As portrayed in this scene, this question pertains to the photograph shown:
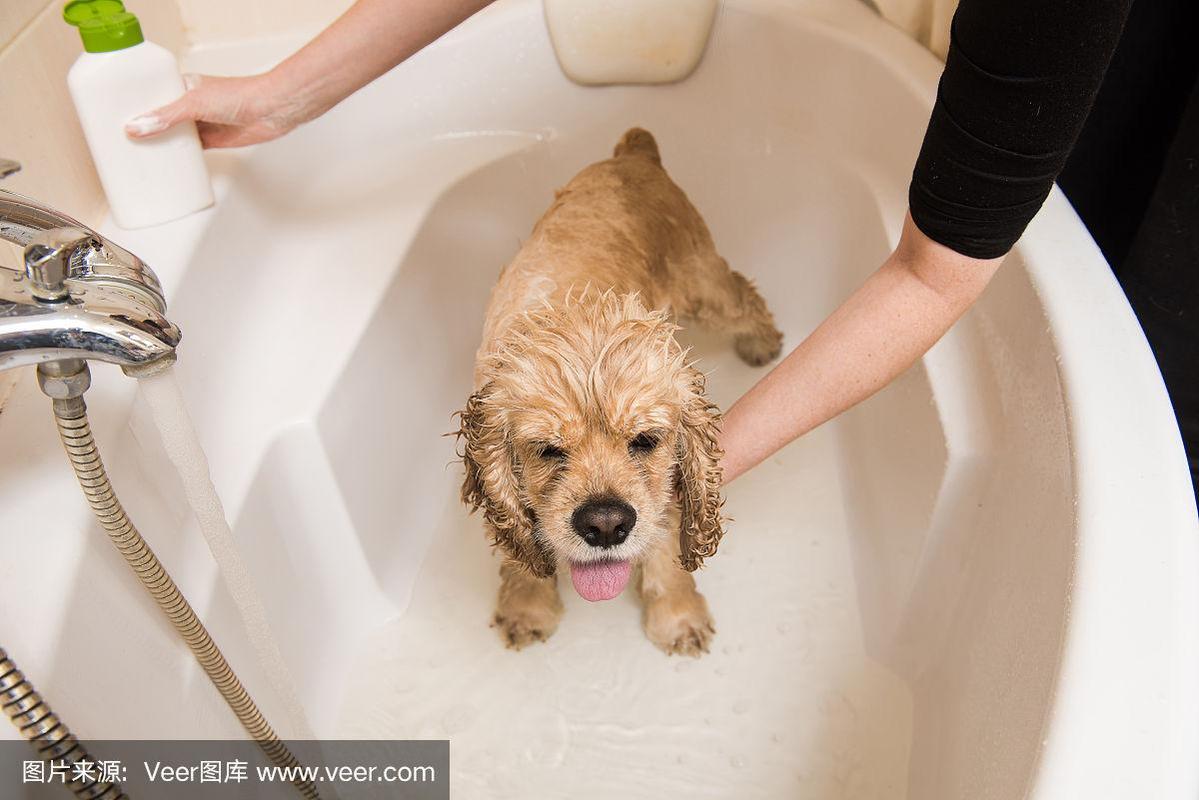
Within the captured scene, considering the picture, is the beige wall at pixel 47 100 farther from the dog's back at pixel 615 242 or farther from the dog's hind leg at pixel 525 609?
the dog's hind leg at pixel 525 609

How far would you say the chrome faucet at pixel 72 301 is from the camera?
741 millimetres

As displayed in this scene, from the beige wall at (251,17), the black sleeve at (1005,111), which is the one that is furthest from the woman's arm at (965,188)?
the beige wall at (251,17)

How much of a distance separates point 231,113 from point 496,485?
29.4 inches

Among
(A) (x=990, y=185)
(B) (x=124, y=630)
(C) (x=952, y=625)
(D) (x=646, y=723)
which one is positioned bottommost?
(D) (x=646, y=723)

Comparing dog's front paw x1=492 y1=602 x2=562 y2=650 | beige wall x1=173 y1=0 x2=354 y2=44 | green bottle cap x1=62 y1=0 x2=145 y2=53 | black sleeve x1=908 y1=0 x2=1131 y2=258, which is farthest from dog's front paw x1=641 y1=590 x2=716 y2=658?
beige wall x1=173 y1=0 x2=354 y2=44

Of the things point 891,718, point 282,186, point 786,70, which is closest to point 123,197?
point 282,186

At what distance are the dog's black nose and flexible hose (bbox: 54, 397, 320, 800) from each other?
436 mm

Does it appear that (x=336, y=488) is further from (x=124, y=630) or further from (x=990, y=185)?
(x=990, y=185)

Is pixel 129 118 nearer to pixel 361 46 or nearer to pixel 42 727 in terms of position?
pixel 361 46

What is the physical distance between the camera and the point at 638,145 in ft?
5.87

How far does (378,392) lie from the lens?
160 centimetres

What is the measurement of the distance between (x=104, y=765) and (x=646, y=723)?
830 mm

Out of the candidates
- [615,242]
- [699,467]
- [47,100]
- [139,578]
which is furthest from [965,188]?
[47,100]

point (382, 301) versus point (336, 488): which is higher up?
point (382, 301)
